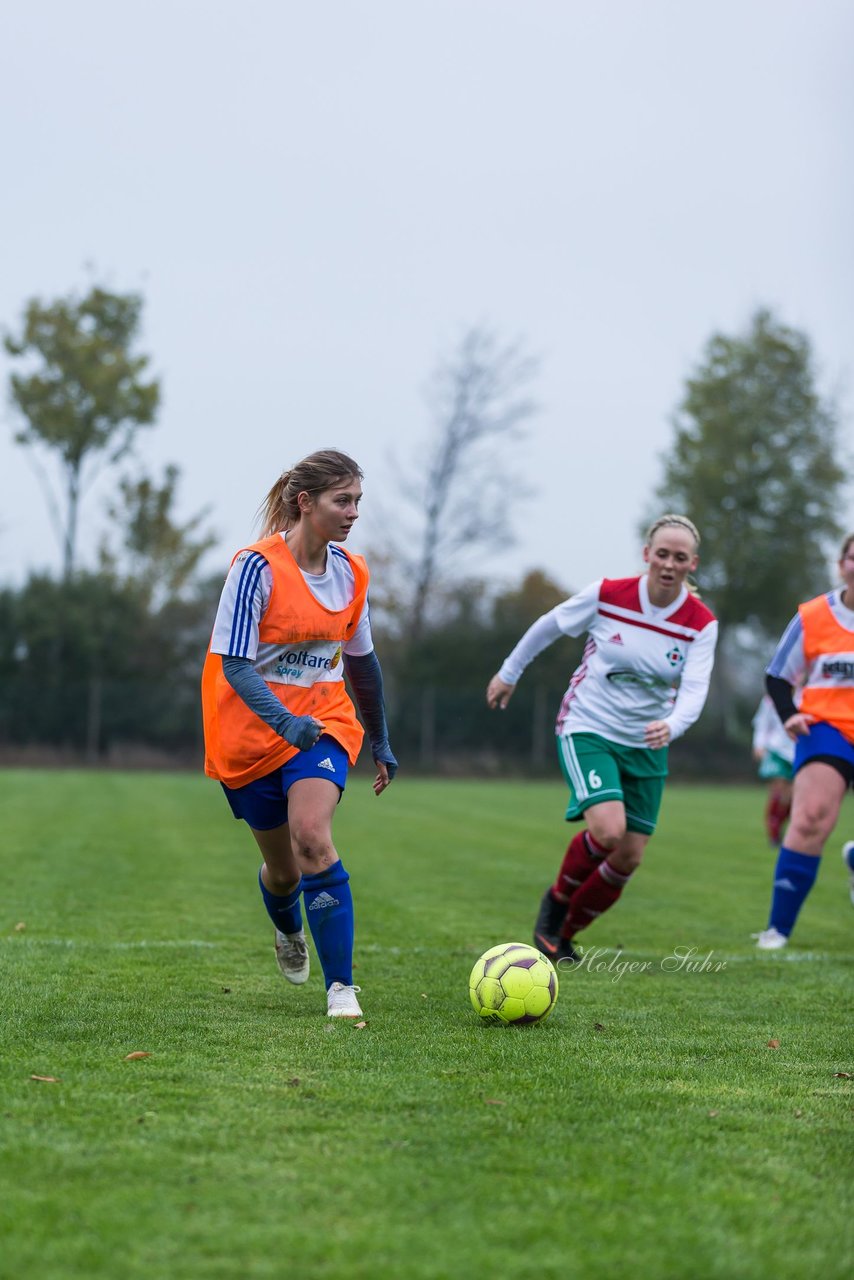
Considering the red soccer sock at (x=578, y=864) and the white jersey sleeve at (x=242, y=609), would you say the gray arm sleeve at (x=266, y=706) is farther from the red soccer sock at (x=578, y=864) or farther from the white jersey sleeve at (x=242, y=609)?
the red soccer sock at (x=578, y=864)

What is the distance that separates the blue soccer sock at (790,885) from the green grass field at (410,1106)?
0.66ft

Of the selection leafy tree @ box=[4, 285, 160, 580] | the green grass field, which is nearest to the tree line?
leafy tree @ box=[4, 285, 160, 580]

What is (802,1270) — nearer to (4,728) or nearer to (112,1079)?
(112,1079)

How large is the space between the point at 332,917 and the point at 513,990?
0.69 meters

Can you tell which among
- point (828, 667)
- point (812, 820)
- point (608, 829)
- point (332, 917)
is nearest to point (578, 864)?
point (608, 829)

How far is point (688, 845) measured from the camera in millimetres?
14289

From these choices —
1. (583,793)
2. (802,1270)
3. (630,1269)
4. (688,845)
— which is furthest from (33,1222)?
(688,845)

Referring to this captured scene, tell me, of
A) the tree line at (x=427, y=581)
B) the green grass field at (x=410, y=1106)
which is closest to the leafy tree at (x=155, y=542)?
the tree line at (x=427, y=581)

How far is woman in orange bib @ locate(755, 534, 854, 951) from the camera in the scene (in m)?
6.81

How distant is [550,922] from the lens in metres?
6.69

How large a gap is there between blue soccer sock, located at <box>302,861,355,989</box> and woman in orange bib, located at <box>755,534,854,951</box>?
9.70ft

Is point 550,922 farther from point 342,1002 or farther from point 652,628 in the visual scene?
point 342,1002

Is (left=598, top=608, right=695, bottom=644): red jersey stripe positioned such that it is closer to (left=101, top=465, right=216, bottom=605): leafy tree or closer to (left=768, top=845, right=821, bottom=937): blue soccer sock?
(left=768, top=845, right=821, bottom=937): blue soccer sock

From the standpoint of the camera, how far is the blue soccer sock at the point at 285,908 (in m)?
5.40
